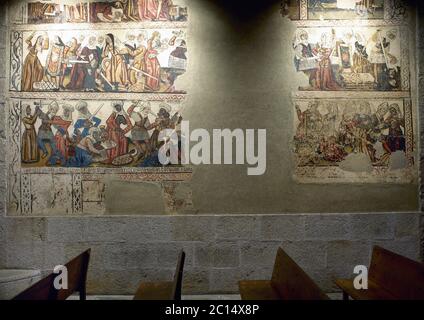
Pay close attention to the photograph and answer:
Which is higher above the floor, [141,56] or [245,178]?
[141,56]

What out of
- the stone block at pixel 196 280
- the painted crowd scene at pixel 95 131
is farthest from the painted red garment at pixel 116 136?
the stone block at pixel 196 280

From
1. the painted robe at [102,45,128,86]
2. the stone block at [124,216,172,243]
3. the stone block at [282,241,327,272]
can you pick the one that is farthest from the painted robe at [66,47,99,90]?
the stone block at [282,241,327,272]

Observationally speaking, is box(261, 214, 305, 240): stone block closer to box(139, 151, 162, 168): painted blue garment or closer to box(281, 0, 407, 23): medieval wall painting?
box(139, 151, 162, 168): painted blue garment

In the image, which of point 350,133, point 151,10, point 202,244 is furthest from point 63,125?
point 350,133

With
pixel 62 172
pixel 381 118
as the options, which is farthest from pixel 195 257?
pixel 381 118

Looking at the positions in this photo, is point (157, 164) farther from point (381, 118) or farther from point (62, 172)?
point (381, 118)

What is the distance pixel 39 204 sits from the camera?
467 cm

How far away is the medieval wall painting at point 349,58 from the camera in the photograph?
4.79 meters

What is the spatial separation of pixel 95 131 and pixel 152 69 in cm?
117

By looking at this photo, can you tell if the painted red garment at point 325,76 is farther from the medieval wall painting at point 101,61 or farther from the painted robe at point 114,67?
the painted robe at point 114,67

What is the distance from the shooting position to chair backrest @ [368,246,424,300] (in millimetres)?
2705

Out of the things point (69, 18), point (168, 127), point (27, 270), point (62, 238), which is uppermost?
point (69, 18)

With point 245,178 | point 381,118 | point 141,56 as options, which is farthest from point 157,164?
point 381,118

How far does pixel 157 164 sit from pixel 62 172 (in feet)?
4.28
